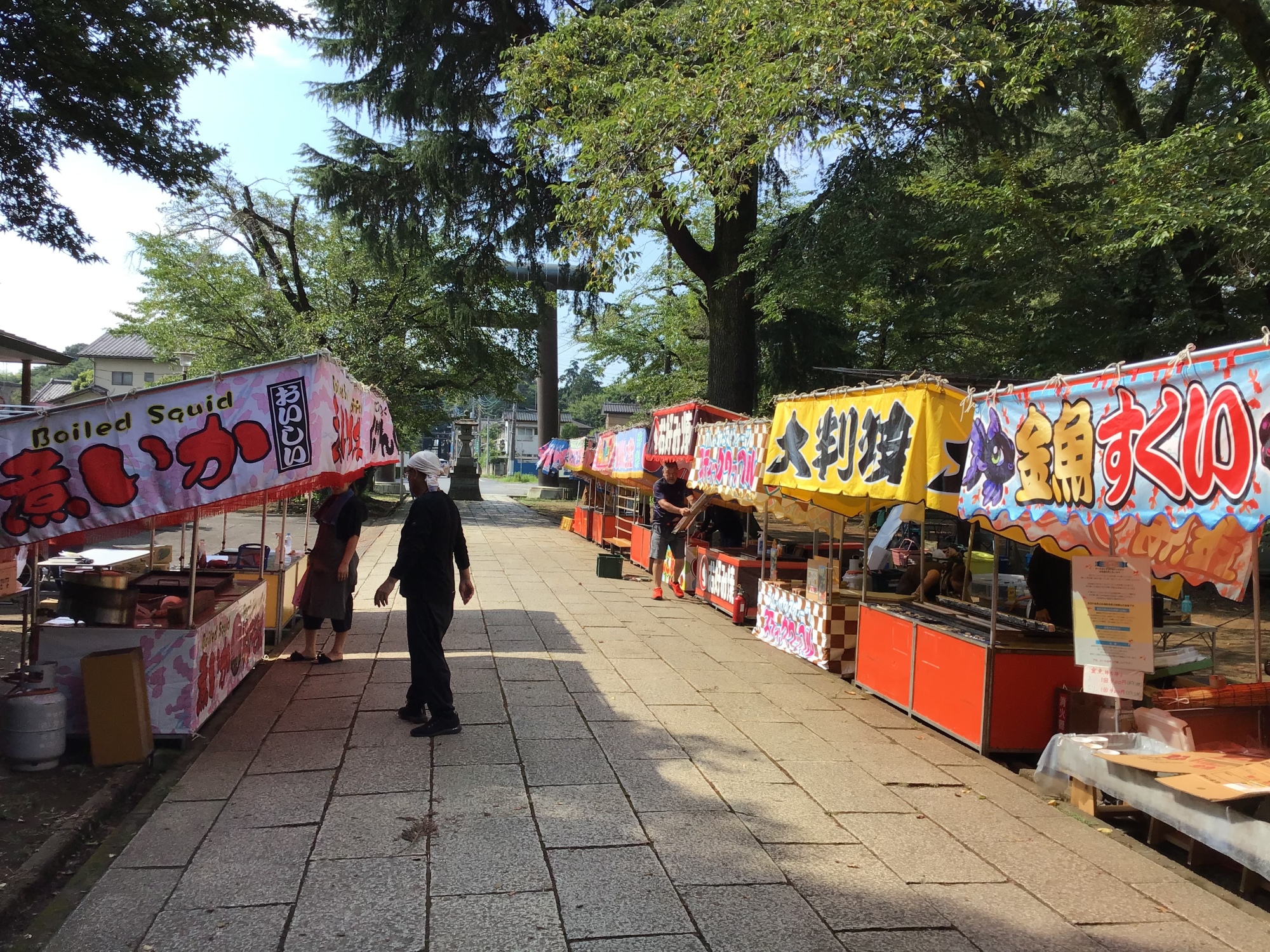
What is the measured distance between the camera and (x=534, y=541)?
70.3 feet

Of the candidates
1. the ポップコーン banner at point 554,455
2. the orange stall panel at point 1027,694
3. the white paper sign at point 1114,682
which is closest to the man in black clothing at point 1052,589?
the orange stall panel at point 1027,694

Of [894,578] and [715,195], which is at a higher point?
[715,195]

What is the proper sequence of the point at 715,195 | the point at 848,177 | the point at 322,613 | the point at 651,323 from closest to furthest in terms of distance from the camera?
the point at 322,613
the point at 715,195
the point at 848,177
the point at 651,323

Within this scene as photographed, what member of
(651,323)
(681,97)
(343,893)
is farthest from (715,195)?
(651,323)

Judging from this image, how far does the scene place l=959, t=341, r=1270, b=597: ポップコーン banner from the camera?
3.52 metres

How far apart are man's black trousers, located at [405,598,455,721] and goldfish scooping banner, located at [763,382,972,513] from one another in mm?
3358

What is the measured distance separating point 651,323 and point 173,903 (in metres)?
28.6

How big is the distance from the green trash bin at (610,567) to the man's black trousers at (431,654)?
896 centimetres

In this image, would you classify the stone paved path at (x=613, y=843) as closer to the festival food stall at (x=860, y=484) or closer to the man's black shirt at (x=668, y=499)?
the festival food stall at (x=860, y=484)

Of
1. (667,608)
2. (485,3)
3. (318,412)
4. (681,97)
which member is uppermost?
(485,3)

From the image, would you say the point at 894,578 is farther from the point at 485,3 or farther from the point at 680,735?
the point at 485,3

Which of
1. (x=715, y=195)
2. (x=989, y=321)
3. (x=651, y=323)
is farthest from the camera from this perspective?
(x=651, y=323)

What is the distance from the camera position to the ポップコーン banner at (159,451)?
484 cm

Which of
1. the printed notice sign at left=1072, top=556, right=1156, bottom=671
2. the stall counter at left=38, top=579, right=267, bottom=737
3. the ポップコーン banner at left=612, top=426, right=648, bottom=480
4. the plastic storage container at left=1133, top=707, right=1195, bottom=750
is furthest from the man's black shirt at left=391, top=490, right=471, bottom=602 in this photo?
the ポップコーン banner at left=612, top=426, right=648, bottom=480
